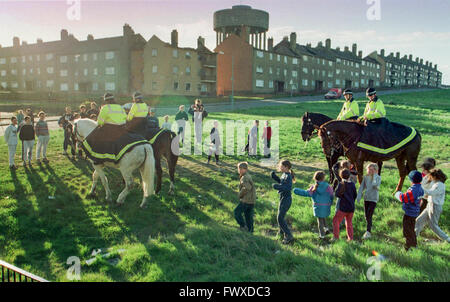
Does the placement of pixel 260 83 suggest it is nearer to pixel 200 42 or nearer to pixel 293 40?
pixel 200 42

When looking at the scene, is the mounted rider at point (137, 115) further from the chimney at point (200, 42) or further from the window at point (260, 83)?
the window at point (260, 83)

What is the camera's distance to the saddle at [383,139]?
9875 millimetres

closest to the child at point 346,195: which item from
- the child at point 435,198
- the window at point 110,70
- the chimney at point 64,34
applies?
the child at point 435,198

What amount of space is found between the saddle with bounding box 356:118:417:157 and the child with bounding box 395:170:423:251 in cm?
341

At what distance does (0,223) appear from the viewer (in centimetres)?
806

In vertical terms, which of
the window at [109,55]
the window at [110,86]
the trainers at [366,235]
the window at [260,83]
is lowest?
the trainers at [366,235]

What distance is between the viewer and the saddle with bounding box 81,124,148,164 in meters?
9.48

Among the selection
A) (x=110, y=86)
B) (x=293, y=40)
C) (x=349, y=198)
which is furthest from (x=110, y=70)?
(x=349, y=198)

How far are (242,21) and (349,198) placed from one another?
219 feet

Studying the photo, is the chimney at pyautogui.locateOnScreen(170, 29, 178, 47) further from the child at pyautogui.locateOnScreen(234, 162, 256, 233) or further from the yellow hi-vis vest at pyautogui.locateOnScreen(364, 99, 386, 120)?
the child at pyautogui.locateOnScreen(234, 162, 256, 233)

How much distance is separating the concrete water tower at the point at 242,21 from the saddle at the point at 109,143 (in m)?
60.3

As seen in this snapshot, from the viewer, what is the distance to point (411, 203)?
650 centimetres

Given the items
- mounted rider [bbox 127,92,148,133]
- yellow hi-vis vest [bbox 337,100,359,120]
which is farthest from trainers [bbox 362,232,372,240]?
mounted rider [bbox 127,92,148,133]
